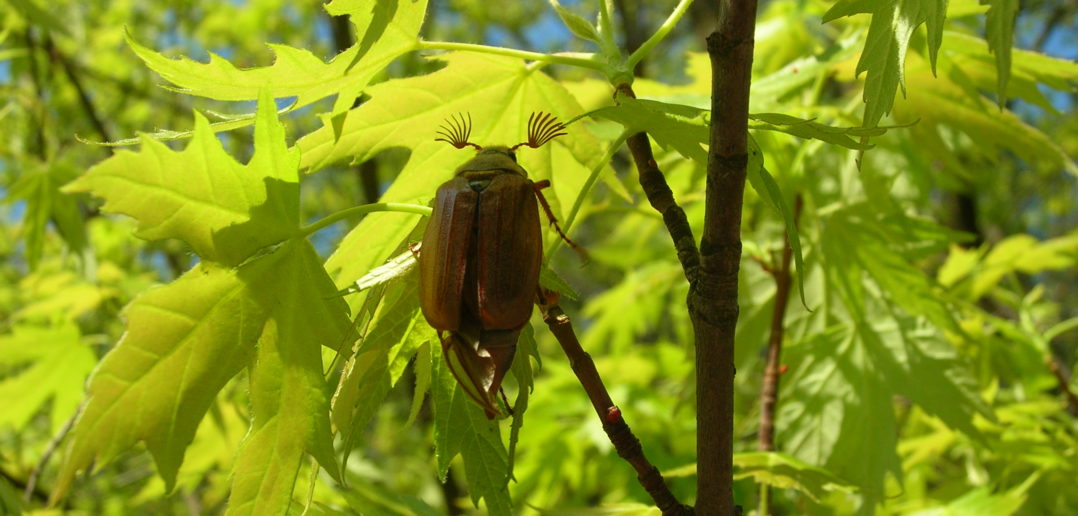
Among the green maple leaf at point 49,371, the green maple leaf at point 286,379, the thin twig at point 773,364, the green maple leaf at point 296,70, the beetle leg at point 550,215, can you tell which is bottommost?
the green maple leaf at point 49,371

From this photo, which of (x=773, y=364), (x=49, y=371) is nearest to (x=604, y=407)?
(x=773, y=364)

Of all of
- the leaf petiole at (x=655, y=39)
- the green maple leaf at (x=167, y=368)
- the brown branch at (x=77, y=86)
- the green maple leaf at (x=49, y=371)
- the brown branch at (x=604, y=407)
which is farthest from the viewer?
the brown branch at (x=77, y=86)

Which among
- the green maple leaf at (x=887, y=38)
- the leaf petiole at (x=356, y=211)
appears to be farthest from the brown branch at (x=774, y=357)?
the leaf petiole at (x=356, y=211)

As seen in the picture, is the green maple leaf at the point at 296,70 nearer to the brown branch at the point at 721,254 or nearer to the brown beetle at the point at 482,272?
the brown beetle at the point at 482,272

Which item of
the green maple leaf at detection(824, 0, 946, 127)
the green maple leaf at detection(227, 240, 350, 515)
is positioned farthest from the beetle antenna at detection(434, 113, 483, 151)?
the green maple leaf at detection(824, 0, 946, 127)

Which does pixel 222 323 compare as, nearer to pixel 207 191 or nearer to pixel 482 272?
pixel 207 191

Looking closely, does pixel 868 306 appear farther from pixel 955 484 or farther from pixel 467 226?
pixel 467 226
